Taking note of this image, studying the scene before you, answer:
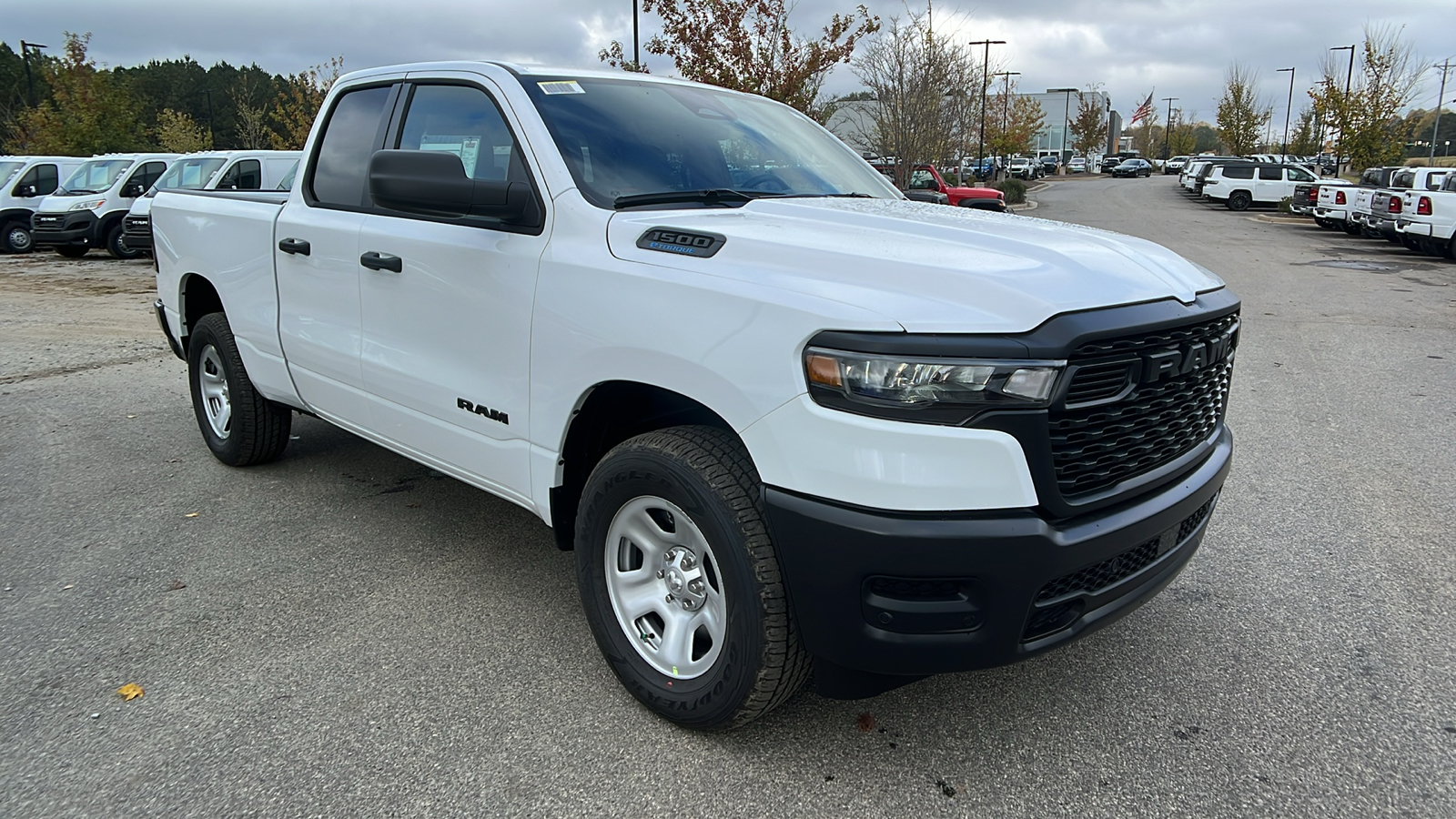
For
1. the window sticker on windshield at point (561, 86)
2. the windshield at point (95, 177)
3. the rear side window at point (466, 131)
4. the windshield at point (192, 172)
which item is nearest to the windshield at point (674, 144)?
the window sticker on windshield at point (561, 86)

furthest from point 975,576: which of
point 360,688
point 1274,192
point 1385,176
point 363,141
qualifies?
point 1274,192

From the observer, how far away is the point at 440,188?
2.91m

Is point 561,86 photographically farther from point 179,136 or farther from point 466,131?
point 179,136

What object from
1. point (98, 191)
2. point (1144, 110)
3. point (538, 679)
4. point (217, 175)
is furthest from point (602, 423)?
point (1144, 110)

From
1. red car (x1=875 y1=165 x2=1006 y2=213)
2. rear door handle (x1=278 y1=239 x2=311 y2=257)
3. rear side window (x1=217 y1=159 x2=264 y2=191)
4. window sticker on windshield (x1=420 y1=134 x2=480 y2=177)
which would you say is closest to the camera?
window sticker on windshield (x1=420 y1=134 x2=480 y2=177)

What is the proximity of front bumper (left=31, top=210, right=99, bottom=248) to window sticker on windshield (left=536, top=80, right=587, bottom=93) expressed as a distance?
19.4 meters

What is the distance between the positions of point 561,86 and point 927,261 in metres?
1.67

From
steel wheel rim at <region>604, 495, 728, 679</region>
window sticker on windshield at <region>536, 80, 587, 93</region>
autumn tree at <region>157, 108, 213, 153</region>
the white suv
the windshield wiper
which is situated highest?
autumn tree at <region>157, 108, 213, 153</region>

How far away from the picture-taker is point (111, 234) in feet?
62.4

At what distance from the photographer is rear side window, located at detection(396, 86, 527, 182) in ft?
11.0

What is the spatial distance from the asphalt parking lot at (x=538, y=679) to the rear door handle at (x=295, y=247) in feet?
4.05

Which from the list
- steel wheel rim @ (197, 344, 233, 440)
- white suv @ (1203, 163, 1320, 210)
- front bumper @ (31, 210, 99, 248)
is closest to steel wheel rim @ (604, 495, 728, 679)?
steel wheel rim @ (197, 344, 233, 440)

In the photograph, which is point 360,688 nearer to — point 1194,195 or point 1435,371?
point 1435,371

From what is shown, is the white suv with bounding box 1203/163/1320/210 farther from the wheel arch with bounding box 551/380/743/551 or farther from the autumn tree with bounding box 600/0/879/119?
the wheel arch with bounding box 551/380/743/551
